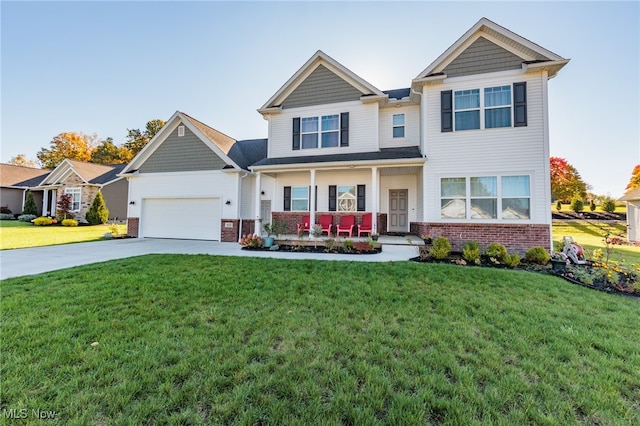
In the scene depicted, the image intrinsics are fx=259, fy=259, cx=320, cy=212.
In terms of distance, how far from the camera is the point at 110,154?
131ft

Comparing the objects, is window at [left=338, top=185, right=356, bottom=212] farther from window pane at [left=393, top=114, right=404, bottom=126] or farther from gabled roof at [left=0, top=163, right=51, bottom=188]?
gabled roof at [left=0, top=163, right=51, bottom=188]

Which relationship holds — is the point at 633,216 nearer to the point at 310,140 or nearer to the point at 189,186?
the point at 310,140

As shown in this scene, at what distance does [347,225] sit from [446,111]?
6.22 meters

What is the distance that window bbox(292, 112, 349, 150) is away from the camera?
493 inches

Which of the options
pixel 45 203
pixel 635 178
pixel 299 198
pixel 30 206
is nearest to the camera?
pixel 299 198

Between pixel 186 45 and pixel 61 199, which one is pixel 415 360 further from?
pixel 61 199

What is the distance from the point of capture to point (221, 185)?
13.6 metres

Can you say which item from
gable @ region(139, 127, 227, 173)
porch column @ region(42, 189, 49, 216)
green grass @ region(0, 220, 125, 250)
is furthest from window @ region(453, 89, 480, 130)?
porch column @ region(42, 189, 49, 216)

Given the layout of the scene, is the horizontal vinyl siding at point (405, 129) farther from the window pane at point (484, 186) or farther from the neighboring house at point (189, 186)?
the neighboring house at point (189, 186)

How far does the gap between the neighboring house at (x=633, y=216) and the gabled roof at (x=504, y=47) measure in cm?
1388

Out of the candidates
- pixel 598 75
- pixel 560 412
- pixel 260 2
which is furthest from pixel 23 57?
pixel 598 75

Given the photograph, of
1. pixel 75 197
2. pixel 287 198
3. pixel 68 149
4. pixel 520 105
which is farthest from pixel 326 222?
pixel 68 149

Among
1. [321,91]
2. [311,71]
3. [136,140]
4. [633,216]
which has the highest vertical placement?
[136,140]

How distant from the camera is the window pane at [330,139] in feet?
41.6
